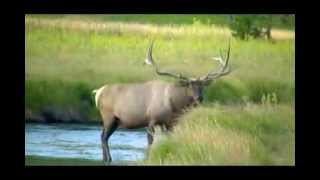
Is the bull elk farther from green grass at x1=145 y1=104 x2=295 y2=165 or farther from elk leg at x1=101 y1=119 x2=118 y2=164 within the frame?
green grass at x1=145 y1=104 x2=295 y2=165

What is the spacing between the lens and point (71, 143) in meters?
4.46

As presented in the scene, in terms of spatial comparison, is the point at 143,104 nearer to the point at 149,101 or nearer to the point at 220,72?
the point at 149,101

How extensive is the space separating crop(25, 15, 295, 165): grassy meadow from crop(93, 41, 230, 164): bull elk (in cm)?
5

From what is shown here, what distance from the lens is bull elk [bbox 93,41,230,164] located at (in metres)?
4.45

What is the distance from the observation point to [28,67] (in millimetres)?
4461

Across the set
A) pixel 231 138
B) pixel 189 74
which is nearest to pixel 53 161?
pixel 189 74

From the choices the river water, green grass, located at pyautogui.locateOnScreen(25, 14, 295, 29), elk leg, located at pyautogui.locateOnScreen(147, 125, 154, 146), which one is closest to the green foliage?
green grass, located at pyautogui.locateOnScreen(25, 14, 295, 29)

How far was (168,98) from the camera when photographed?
4504 millimetres

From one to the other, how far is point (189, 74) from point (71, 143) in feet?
3.21
